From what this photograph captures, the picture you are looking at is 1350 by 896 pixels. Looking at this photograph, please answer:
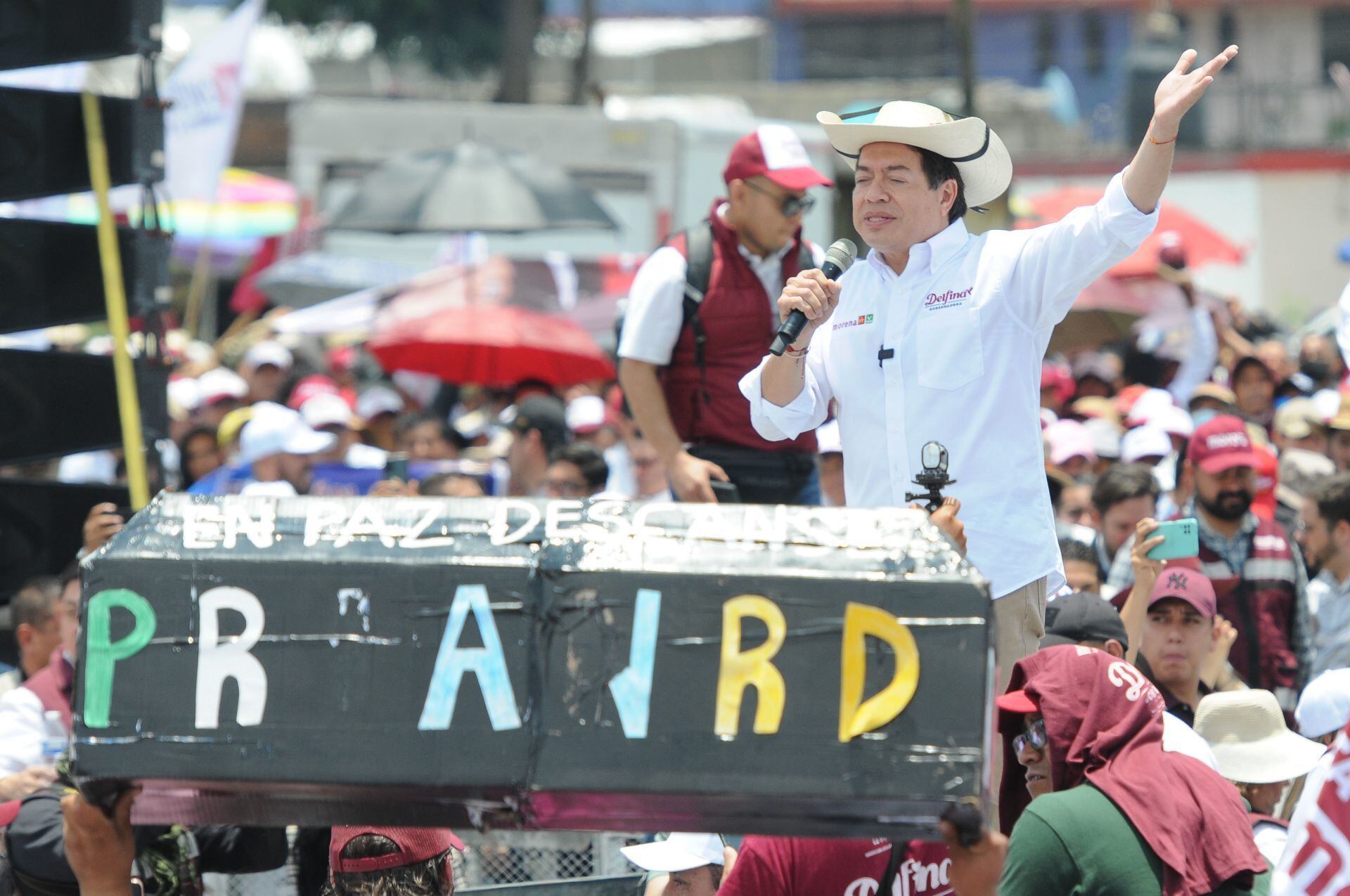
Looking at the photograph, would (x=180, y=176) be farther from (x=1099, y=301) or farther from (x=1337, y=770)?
(x=1337, y=770)

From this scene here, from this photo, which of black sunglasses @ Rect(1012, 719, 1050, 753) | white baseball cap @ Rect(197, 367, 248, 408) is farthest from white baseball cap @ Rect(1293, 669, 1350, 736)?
white baseball cap @ Rect(197, 367, 248, 408)

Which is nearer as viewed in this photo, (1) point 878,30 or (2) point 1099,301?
(2) point 1099,301

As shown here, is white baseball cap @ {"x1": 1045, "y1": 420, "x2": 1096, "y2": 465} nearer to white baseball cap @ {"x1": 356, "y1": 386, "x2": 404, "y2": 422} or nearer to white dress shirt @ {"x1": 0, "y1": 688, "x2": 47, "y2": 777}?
white baseball cap @ {"x1": 356, "y1": 386, "x2": 404, "y2": 422}

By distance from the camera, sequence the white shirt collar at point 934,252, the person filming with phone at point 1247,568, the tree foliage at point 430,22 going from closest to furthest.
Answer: the white shirt collar at point 934,252 → the person filming with phone at point 1247,568 → the tree foliage at point 430,22

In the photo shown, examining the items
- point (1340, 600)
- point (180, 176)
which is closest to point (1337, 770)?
point (1340, 600)

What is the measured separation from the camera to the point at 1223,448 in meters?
7.30

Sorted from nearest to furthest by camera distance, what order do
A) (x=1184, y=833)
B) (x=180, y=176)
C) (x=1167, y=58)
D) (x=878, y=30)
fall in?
(x=1184, y=833), (x=180, y=176), (x=1167, y=58), (x=878, y=30)

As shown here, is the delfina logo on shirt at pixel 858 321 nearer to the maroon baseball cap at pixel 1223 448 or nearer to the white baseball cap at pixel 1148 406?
the maroon baseball cap at pixel 1223 448

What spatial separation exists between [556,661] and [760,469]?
330 cm

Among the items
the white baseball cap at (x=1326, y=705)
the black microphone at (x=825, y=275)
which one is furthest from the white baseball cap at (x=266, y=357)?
the black microphone at (x=825, y=275)

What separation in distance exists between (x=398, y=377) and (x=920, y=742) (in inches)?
526

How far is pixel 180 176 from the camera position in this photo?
10.4m

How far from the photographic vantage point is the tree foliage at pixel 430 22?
3447 cm

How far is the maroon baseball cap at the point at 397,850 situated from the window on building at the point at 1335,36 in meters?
38.6
